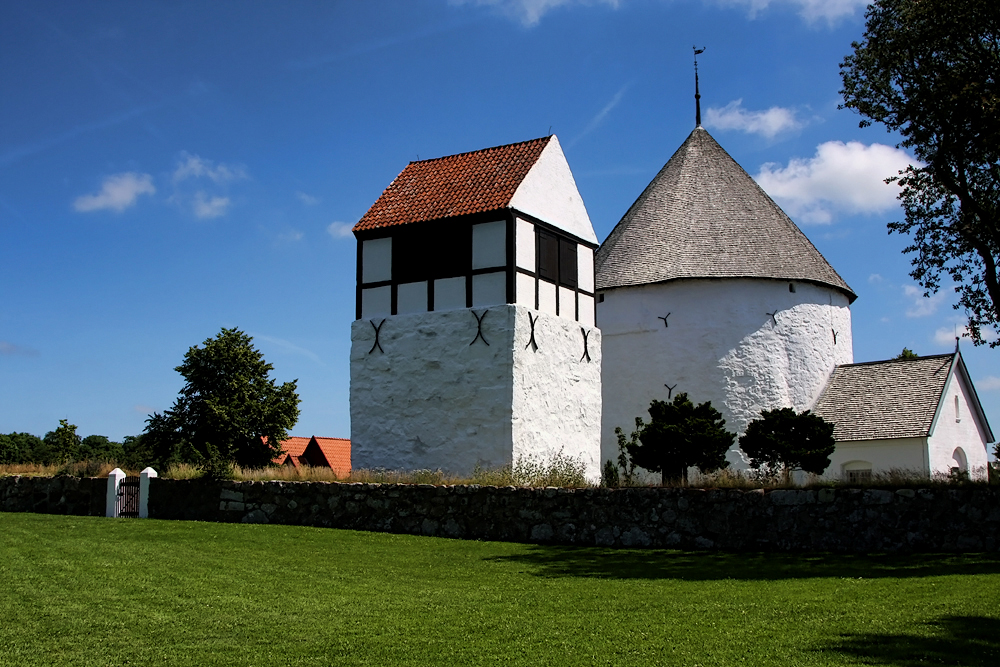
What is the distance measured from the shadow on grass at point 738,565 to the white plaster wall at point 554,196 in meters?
9.18

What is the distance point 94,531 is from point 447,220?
984 centimetres

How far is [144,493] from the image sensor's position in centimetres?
1870

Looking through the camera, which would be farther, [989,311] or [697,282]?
[697,282]

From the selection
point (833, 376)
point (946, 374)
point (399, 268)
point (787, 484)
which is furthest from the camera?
point (833, 376)

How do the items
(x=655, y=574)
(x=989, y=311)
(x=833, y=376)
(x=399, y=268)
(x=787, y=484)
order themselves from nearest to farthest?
(x=655, y=574) → (x=787, y=484) → (x=989, y=311) → (x=399, y=268) → (x=833, y=376)

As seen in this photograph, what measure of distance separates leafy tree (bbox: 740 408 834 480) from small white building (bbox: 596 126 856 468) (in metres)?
3.81

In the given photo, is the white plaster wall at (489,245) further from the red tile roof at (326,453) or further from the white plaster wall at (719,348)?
the red tile roof at (326,453)

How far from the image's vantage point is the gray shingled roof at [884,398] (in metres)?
23.9

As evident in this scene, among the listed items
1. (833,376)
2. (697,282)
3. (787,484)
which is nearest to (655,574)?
(787,484)

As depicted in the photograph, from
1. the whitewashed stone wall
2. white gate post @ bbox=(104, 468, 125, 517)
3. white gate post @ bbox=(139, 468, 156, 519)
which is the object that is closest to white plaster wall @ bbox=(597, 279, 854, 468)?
the whitewashed stone wall

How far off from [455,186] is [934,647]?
1640 centimetres

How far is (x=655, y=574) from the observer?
37.7 feet

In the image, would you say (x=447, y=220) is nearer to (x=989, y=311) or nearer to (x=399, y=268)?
(x=399, y=268)

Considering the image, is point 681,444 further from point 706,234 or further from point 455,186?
point 706,234
